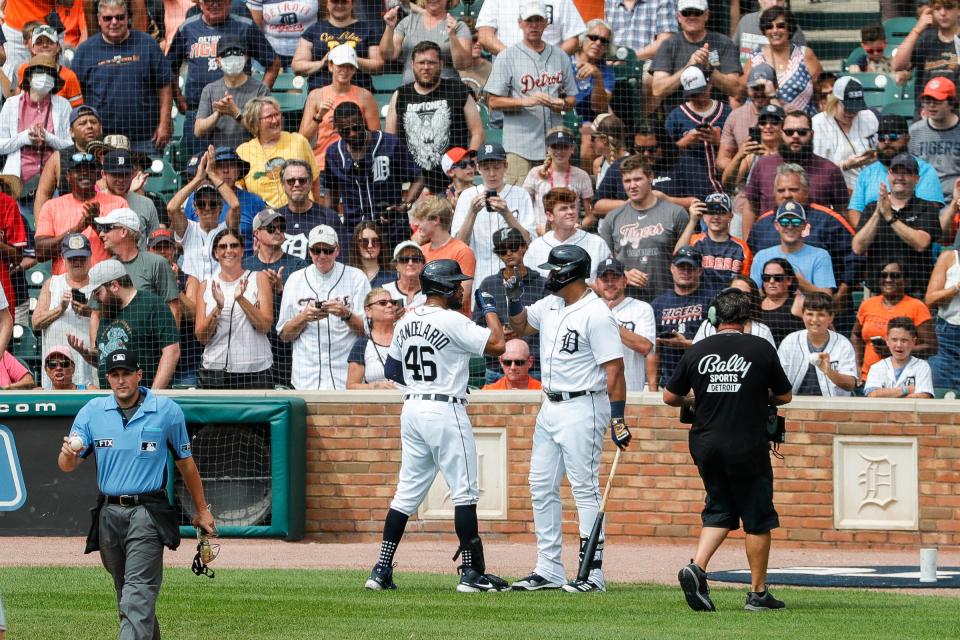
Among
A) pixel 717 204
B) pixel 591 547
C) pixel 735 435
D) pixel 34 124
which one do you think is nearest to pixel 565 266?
pixel 735 435

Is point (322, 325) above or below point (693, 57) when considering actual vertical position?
below

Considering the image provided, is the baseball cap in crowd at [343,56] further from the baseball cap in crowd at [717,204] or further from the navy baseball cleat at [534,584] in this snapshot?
the navy baseball cleat at [534,584]

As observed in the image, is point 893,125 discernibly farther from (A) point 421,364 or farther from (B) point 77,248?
(B) point 77,248

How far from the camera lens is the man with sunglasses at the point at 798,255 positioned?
469 inches

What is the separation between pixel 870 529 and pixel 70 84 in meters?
8.71

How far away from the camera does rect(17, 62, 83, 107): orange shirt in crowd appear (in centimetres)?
1435

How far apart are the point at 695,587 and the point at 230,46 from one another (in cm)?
845

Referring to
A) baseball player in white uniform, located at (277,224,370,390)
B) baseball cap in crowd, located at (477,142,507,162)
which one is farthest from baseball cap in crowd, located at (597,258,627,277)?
baseball player in white uniform, located at (277,224,370,390)

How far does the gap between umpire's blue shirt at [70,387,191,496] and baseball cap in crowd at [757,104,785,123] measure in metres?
7.72

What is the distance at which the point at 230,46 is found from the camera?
14109 mm

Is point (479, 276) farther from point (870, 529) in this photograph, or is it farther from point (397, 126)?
point (870, 529)

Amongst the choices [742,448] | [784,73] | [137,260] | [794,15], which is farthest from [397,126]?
[742,448]

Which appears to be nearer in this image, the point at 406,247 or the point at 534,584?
the point at 534,584

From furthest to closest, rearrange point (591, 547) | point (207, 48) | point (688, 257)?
point (207, 48), point (688, 257), point (591, 547)
